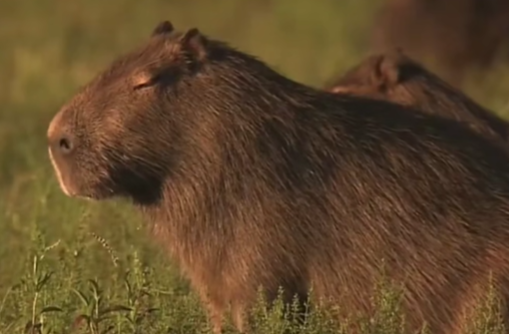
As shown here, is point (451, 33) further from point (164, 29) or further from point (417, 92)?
point (164, 29)

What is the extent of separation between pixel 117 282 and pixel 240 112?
0.84 meters

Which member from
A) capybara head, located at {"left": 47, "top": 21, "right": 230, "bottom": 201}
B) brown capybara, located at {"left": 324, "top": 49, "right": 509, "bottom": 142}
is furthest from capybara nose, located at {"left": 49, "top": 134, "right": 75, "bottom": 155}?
brown capybara, located at {"left": 324, "top": 49, "right": 509, "bottom": 142}

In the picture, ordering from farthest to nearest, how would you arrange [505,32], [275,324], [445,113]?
[505,32] → [445,113] → [275,324]

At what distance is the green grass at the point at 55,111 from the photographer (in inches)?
226

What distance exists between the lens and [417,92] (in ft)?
23.1

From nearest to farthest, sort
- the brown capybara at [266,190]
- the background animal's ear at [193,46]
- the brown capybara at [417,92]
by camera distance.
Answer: the brown capybara at [266,190] → the background animal's ear at [193,46] → the brown capybara at [417,92]

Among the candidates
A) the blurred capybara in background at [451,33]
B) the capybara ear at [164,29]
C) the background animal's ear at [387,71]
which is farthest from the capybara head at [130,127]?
the blurred capybara in background at [451,33]

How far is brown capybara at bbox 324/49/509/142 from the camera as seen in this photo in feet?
22.8

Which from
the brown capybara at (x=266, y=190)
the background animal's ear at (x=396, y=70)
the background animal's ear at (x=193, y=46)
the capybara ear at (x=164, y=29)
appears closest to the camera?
the brown capybara at (x=266, y=190)

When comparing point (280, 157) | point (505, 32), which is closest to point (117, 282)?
point (280, 157)

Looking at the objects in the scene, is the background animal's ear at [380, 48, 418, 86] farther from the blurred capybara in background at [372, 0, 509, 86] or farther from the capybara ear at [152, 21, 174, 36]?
the blurred capybara in background at [372, 0, 509, 86]

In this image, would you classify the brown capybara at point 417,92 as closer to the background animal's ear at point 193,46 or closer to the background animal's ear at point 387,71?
the background animal's ear at point 387,71

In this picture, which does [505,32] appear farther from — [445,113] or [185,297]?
[185,297]

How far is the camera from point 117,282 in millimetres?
6328
